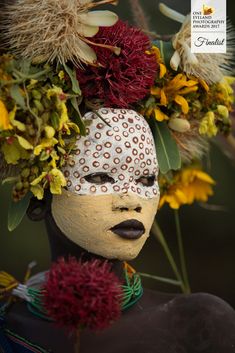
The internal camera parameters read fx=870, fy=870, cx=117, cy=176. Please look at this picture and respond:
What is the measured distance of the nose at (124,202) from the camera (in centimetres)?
174

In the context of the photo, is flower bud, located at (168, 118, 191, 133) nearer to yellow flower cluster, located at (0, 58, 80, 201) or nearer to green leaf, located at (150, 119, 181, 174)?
green leaf, located at (150, 119, 181, 174)

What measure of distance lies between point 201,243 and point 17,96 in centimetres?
234

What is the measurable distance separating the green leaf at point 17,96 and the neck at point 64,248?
0.29m

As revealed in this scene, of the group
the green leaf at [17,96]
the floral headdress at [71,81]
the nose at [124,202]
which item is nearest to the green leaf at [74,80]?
the floral headdress at [71,81]

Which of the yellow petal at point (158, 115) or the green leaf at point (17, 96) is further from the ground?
the green leaf at point (17, 96)

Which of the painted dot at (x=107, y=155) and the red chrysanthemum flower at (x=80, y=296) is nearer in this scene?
the red chrysanthemum flower at (x=80, y=296)

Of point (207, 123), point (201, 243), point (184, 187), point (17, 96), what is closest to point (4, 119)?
point (17, 96)

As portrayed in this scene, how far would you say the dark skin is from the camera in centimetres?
180

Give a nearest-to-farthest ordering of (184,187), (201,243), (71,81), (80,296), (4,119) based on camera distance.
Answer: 1. (80,296)
2. (4,119)
3. (71,81)
4. (184,187)
5. (201,243)

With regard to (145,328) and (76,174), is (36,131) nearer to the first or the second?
(76,174)

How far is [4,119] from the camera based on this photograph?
1.63 meters

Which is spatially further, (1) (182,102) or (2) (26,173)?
(1) (182,102)

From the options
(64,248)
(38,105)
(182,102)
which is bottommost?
(64,248)

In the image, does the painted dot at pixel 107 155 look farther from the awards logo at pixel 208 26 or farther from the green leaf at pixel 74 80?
the awards logo at pixel 208 26
